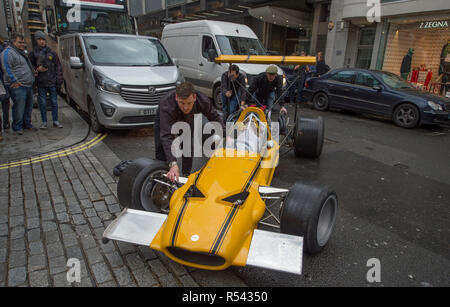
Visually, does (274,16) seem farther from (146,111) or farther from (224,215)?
(224,215)

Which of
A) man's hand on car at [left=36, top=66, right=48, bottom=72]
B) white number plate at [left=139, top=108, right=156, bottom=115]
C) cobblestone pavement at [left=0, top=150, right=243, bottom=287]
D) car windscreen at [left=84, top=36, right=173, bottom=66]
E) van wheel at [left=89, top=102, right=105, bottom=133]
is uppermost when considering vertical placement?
car windscreen at [left=84, top=36, right=173, bottom=66]

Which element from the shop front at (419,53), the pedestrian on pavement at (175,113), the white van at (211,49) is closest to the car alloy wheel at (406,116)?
the white van at (211,49)

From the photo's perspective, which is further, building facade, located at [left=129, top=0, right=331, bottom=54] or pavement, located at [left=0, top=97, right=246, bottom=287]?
building facade, located at [left=129, top=0, right=331, bottom=54]

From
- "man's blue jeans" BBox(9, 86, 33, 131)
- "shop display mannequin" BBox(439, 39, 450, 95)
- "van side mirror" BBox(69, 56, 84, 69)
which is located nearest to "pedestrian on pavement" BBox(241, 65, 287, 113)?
"van side mirror" BBox(69, 56, 84, 69)

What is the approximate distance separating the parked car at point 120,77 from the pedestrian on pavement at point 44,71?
0.39 metres

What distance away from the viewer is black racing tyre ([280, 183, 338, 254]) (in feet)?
8.38

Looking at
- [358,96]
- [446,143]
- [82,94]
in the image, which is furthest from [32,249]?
[358,96]

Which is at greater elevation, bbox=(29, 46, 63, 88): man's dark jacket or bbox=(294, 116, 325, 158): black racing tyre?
bbox=(29, 46, 63, 88): man's dark jacket

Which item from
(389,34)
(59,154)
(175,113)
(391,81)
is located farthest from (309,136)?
(389,34)

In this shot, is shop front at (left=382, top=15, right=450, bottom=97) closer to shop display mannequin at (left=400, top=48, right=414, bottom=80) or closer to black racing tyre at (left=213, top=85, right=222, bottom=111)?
shop display mannequin at (left=400, top=48, right=414, bottom=80)

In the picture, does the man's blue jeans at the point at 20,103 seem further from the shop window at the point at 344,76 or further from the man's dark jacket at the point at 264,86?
the shop window at the point at 344,76

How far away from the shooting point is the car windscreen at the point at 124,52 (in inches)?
266
